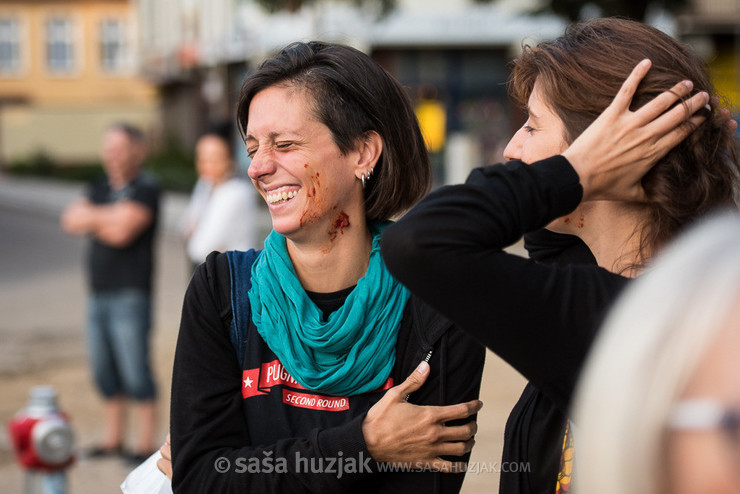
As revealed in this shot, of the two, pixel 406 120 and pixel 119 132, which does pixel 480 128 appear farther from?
pixel 406 120

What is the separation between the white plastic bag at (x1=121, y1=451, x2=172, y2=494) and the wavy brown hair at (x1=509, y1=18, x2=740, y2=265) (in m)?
1.19

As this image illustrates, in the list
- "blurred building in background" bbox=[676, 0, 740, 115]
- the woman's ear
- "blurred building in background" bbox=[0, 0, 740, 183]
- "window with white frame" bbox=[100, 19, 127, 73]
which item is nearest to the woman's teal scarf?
the woman's ear

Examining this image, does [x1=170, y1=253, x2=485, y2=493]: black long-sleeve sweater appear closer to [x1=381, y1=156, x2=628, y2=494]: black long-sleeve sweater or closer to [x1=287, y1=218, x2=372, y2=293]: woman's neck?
[x1=287, y1=218, x2=372, y2=293]: woman's neck

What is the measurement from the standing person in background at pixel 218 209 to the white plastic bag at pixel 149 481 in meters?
3.48

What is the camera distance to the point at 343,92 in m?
2.12

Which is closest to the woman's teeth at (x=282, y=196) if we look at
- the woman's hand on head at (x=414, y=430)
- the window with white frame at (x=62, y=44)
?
the woman's hand on head at (x=414, y=430)

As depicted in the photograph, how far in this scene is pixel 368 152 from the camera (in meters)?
2.21

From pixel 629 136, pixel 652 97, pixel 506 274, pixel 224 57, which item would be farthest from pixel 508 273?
pixel 224 57

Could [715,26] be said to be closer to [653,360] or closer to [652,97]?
[652,97]

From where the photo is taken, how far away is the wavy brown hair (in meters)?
1.63

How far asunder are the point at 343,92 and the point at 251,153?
27cm

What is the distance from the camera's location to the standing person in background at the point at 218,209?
585 centimetres

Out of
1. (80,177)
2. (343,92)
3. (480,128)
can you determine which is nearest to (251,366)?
(343,92)

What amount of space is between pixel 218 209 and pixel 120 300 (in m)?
0.83
